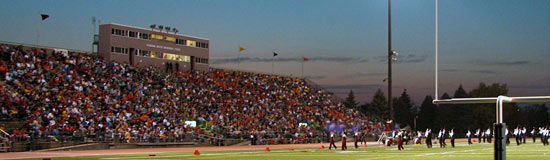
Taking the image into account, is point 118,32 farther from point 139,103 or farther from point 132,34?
point 139,103

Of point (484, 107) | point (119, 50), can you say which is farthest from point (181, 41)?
point (484, 107)

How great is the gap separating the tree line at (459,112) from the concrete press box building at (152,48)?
111 feet

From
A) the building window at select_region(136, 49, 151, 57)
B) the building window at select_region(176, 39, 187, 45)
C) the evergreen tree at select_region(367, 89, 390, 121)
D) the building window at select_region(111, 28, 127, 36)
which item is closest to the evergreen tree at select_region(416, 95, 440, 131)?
the evergreen tree at select_region(367, 89, 390, 121)

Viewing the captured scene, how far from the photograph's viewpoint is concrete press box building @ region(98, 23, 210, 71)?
44.8 meters

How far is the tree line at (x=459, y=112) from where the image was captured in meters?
88.7

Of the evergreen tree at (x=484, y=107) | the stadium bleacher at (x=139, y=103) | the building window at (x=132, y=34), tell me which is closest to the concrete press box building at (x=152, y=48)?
the building window at (x=132, y=34)

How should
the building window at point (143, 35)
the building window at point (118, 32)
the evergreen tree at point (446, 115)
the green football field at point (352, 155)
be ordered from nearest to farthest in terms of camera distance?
1. the green football field at point (352, 155)
2. the building window at point (118, 32)
3. the building window at point (143, 35)
4. the evergreen tree at point (446, 115)

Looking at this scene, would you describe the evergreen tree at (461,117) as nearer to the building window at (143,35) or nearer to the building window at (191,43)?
the building window at (191,43)

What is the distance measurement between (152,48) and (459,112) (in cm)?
5845

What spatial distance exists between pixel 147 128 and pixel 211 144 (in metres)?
4.57

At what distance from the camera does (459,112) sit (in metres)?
94.1

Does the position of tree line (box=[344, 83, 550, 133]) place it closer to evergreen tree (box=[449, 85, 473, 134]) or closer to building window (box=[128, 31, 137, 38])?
evergreen tree (box=[449, 85, 473, 134])

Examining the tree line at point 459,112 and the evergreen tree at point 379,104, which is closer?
the tree line at point 459,112

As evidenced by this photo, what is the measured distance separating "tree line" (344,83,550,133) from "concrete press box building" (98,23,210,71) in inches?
1327
